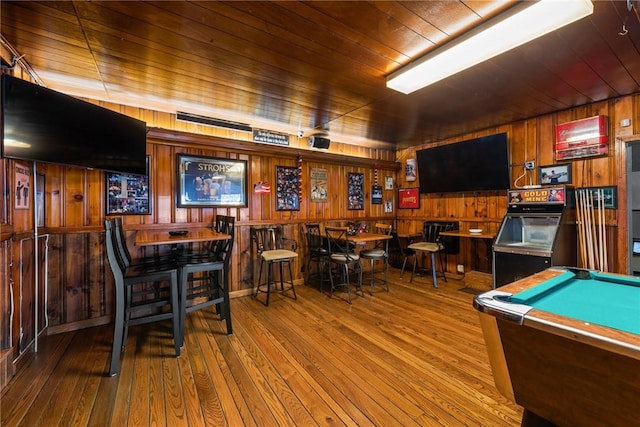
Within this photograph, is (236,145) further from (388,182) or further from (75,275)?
(388,182)

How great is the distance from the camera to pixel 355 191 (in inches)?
199

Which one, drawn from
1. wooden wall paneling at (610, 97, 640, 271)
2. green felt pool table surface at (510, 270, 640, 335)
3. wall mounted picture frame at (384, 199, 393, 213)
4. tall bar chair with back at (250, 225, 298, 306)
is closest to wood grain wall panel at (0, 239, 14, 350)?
tall bar chair with back at (250, 225, 298, 306)

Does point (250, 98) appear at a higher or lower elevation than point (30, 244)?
higher

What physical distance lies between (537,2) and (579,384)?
1.95m

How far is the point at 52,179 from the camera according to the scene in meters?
2.67

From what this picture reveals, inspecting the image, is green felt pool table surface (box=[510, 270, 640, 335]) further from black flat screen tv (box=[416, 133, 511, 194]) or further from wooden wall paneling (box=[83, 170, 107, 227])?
wooden wall paneling (box=[83, 170, 107, 227])

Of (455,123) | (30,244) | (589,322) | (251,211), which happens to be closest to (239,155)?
(251,211)

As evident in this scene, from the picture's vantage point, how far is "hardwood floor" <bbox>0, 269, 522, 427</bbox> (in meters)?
1.59

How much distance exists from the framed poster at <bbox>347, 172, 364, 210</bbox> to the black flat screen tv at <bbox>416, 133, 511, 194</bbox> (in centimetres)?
111

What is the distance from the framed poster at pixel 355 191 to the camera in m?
4.98

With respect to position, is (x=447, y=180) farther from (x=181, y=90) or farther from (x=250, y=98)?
(x=181, y=90)

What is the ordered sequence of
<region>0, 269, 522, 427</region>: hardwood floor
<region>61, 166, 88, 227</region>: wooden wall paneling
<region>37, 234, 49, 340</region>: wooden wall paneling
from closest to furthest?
<region>0, 269, 522, 427</region>: hardwood floor
<region>37, 234, 49, 340</region>: wooden wall paneling
<region>61, 166, 88, 227</region>: wooden wall paneling

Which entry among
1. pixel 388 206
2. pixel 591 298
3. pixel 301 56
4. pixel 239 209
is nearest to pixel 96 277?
pixel 239 209

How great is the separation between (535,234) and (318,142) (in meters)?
3.29
